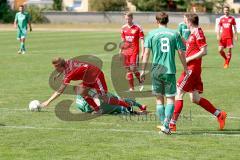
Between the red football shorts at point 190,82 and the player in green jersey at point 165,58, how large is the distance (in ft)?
1.79

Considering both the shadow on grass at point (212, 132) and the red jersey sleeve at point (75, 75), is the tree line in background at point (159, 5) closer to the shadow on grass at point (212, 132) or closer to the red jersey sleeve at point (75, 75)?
the red jersey sleeve at point (75, 75)

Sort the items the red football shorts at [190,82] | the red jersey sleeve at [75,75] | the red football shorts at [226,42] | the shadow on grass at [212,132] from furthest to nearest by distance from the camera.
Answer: the red football shorts at [226,42] → the red jersey sleeve at [75,75] → the red football shorts at [190,82] → the shadow on grass at [212,132]

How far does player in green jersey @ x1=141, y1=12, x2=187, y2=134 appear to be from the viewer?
36.7 ft

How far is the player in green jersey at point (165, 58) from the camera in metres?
11.2

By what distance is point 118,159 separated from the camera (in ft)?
31.1

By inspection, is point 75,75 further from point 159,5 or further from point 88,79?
point 159,5

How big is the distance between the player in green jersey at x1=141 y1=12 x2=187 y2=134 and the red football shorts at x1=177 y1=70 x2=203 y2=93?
1.79 feet

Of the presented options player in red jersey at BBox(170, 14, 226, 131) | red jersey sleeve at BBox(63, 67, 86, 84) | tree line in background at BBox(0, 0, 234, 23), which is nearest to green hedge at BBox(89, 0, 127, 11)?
tree line in background at BBox(0, 0, 234, 23)

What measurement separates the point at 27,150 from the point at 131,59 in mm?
8912

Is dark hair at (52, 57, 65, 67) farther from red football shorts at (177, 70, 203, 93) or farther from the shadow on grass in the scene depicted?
the shadow on grass

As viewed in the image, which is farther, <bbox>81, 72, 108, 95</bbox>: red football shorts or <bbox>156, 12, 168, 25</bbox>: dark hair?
<bbox>81, 72, 108, 95</bbox>: red football shorts

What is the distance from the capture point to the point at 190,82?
11945 millimetres

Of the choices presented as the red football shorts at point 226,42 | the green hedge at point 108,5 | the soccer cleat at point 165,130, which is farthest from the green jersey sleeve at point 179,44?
the green hedge at point 108,5

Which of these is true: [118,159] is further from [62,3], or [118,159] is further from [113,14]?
[62,3]
